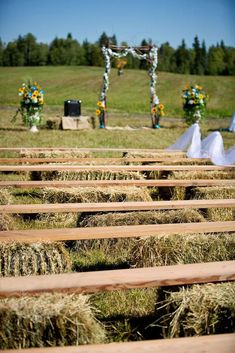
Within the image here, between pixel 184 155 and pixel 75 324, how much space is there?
15.9ft

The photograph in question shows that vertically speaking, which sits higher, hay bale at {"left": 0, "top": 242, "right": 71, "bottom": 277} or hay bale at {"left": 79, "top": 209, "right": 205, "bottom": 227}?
hay bale at {"left": 79, "top": 209, "right": 205, "bottom": 227}

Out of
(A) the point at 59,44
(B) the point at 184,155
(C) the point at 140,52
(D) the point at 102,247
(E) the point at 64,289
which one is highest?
(A) the point at 59,44

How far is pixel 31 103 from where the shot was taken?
1098 cm

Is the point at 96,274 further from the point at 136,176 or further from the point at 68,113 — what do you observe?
the point at 68,113

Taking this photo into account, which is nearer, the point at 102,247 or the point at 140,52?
the point at 102,247

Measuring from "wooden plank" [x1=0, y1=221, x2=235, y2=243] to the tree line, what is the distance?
68323mm

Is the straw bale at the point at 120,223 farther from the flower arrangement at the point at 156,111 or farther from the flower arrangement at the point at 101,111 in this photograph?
the flower arrangement at the point at 156,111

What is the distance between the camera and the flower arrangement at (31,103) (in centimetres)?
1089

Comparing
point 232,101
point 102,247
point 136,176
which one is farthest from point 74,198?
point 232,101

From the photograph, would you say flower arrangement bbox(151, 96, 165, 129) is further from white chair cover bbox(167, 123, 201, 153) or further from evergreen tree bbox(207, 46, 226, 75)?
evergreen tree bbox(207, 46, 226, 75)

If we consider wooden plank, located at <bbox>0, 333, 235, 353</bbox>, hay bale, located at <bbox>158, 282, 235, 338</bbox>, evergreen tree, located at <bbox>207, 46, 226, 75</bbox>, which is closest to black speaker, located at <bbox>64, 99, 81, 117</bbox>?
hay bale, located at <bbox>158, 282, 235, 338</bbox>

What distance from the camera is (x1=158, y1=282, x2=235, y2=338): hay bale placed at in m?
1.67

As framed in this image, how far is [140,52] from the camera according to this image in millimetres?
13453

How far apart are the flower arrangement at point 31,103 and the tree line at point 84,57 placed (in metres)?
59.1
